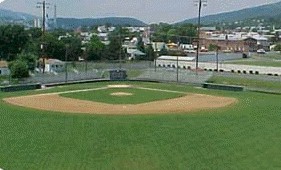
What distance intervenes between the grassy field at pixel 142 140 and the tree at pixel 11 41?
24840mm

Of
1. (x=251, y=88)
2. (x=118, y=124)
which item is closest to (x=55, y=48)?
(x=251, y=88)

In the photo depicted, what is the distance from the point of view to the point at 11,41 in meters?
45.4

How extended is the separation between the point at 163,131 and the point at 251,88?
14777 millimetres

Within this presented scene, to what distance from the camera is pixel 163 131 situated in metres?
16.3

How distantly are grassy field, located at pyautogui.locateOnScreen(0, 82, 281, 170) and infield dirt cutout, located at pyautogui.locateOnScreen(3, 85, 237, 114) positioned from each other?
1.08 meters

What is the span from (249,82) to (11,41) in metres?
24.1

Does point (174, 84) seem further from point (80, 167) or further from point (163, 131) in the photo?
point (80, 167)

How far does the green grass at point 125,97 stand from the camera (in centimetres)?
2429

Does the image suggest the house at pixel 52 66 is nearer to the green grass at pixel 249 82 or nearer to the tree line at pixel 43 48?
the tree line at pixel 43 48

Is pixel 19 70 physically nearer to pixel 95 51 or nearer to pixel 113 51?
pixel 95 51

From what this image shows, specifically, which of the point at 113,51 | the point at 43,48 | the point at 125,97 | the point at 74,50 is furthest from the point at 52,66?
the point at 125,97

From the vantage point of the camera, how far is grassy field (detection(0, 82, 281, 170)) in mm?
12092

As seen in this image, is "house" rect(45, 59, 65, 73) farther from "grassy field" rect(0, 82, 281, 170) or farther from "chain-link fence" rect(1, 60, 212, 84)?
"grassy field" rect(0, 82, 281, 170)

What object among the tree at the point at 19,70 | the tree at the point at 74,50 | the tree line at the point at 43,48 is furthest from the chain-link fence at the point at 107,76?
the tree at the point at 74,50
